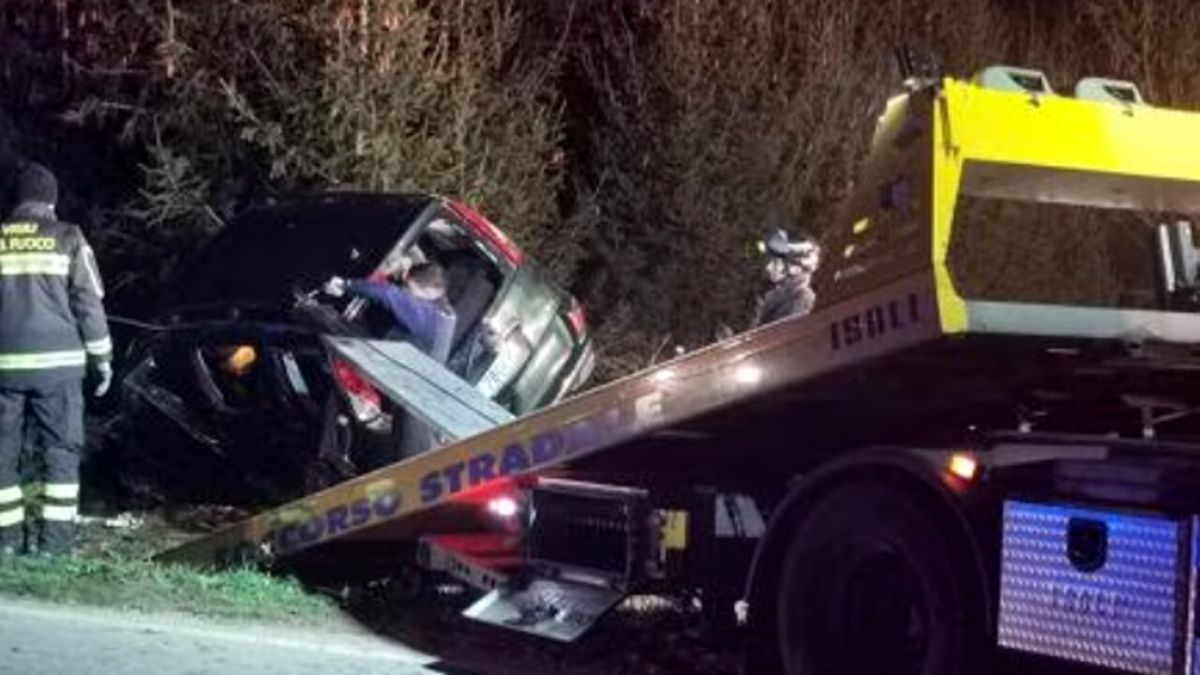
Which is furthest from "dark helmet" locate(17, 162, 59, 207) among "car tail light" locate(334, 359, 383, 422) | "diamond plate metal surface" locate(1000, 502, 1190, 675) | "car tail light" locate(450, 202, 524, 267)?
"diamond plate metal surface" locate(1000, 502, 1190, 675)

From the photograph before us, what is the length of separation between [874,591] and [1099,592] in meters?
0.86

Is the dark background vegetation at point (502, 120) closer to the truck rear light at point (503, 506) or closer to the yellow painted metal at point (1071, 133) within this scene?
the truck rear light at point (503, 506)

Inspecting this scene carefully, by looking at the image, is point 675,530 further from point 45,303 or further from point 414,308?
point 45,303

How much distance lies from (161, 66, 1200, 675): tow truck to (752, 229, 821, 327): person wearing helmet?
5.53 feet

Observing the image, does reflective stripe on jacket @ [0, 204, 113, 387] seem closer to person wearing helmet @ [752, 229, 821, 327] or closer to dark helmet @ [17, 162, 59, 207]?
dark helmet @ [17, 162, 59, 207]

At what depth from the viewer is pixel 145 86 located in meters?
12.1

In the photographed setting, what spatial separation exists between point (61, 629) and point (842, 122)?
336 inches

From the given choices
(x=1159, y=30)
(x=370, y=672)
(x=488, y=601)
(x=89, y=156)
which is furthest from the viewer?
(x=1159, y=30)

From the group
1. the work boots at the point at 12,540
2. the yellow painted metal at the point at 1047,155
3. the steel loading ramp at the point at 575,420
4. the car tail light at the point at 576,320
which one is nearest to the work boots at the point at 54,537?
the work boots at the point at 12,540

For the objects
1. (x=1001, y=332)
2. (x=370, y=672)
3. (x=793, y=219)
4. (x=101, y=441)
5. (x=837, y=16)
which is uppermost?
(x=837, y=16)

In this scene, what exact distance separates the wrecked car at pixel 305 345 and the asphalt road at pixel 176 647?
1435 millimetres

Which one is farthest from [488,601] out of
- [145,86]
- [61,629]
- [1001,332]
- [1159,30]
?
[1159,30]

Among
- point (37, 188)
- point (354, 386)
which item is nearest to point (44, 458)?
point (37, 188)

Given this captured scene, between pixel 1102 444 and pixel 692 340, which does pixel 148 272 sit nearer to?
pixel 692 340
